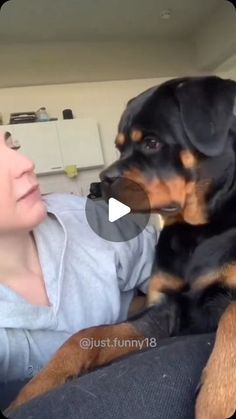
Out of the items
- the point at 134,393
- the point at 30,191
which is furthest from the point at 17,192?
the point at 134,393

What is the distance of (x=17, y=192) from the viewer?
440 millimetres

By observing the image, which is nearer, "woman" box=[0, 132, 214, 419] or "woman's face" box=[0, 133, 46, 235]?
"woman" box=[0, 132, 214, 419]

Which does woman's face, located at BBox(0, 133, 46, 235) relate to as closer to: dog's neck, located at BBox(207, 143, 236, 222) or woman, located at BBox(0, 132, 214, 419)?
woman, located at BBox(0, 132, 214, 419)

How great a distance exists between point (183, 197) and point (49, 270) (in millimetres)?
167

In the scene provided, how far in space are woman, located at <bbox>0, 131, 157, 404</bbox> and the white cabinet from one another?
0.01 m

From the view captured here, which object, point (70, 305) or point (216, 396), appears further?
point (70, 305)

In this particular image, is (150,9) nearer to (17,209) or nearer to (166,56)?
(166,56)

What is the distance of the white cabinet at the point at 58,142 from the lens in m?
0.40

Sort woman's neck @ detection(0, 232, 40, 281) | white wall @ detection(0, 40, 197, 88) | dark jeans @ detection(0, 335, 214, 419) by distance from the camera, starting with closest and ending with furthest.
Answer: dark jeans @ detection(0, 335, 214, 419)
white wall @ detection(0, 40, 197, 88)
woman's neck @ detection(0, 232, 40, 281)

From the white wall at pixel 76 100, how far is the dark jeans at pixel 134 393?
0.56 feet

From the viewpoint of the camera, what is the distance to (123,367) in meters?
0.34

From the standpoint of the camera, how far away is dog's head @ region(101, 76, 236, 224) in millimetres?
451

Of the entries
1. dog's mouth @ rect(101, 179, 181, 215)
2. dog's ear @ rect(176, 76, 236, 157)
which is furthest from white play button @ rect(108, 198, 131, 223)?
dog's ear @ rect(176, 76, 236, 157)

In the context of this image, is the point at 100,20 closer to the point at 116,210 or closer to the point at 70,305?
the point at 116,210
